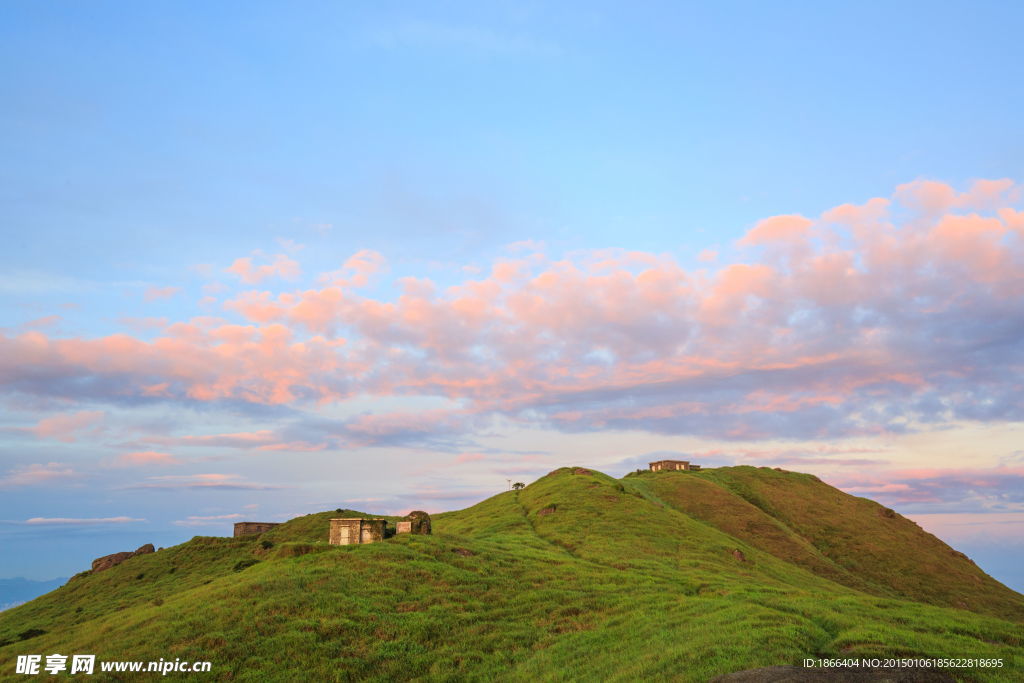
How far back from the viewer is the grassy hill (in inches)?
1214

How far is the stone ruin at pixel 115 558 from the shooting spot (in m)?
94.7

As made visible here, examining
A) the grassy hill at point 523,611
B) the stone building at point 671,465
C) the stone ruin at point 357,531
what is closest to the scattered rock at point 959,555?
the grassy hill at point 523,611

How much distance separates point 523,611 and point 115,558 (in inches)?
3285

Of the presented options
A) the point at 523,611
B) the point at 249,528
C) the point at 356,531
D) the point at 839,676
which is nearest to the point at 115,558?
the point at 249,528

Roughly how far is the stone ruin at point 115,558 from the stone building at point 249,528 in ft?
43.8

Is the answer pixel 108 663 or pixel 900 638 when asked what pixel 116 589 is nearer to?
pixel 108 663

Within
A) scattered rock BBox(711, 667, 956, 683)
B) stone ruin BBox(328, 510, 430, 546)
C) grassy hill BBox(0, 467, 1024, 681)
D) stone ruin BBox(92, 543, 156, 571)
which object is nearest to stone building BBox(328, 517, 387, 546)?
stone ruin BBox(328, 510, 430, 546)

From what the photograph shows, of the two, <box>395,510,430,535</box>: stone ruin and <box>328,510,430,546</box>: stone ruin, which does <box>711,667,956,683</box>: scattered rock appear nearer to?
<box>328,510,430,546</box>: stone ruin

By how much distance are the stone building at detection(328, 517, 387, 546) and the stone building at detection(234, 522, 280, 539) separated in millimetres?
55508

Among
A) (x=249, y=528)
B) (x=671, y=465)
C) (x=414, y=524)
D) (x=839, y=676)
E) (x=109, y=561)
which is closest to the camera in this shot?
(x=839, y=676)

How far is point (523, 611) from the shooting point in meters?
43.2

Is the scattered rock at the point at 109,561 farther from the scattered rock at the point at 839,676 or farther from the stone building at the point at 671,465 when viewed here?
the stone building at the point at 671,465

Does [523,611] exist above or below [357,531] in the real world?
below

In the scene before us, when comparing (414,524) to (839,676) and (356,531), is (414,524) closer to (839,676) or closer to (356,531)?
(356,531)
